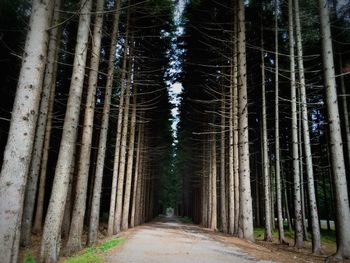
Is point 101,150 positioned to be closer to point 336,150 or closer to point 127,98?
point 127,98

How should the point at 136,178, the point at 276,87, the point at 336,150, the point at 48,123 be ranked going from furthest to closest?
the point at 136,178
the point at 276,87
the point at 48,123
the point at 336,150

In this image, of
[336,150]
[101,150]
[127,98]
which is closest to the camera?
[336,150]

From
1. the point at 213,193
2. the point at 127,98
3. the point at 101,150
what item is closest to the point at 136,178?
the point at 213,193

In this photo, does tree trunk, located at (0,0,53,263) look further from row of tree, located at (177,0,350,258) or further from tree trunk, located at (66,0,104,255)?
row of tree, located at (177,0,350,258)

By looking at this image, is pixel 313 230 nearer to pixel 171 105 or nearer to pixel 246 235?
pixel 246 235

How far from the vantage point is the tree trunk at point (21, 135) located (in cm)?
492

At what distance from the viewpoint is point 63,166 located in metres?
7.23

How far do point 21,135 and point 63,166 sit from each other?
2165 millimetres

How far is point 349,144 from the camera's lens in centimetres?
1570

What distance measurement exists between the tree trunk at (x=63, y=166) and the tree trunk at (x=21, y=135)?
108 centimetres

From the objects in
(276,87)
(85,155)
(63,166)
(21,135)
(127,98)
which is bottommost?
(63,166)

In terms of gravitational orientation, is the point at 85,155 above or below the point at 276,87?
below

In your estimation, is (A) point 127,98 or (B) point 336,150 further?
(A) point 127,98

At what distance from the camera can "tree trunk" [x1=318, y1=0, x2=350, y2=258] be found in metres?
8.02
